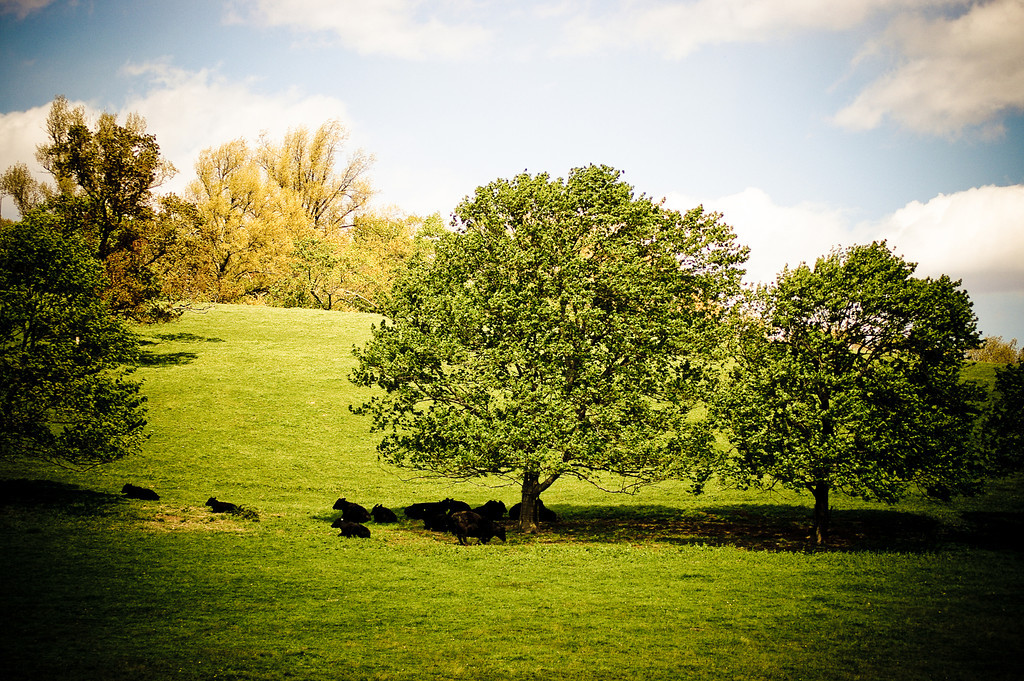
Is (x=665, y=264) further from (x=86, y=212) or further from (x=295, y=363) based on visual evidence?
(x=86, y=212)

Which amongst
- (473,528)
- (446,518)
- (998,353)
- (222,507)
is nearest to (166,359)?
(222,507)

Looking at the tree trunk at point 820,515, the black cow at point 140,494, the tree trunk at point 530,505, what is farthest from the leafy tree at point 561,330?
the black cow at point 140,494

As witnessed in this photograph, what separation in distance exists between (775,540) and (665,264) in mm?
12782

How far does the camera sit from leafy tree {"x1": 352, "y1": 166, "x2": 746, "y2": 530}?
2505cm

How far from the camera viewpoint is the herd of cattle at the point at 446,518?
83.7 ft

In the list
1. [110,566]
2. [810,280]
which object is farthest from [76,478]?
[810,280]

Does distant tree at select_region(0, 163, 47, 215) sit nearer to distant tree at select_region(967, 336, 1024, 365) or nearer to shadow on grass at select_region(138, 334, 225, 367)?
shadow on grass at select_region(138, 334, 225, 367)

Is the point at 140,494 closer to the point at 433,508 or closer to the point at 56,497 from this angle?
the point at 56,497

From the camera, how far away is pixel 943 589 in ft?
60.9

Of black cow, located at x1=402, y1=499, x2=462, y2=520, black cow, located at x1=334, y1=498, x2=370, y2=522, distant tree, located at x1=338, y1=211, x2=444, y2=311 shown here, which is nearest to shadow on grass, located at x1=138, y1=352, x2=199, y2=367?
distant tree, located at x1=338, y1=211, x2=444, y2=311

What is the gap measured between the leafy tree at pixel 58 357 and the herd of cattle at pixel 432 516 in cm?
483

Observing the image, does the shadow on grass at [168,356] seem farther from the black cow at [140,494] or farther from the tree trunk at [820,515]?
the tree trunk at [820,515]

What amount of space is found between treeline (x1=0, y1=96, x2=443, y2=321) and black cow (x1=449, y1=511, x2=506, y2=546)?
38.8 ft

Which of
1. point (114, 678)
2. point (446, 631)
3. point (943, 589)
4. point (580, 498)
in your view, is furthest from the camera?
point (580, 498)
